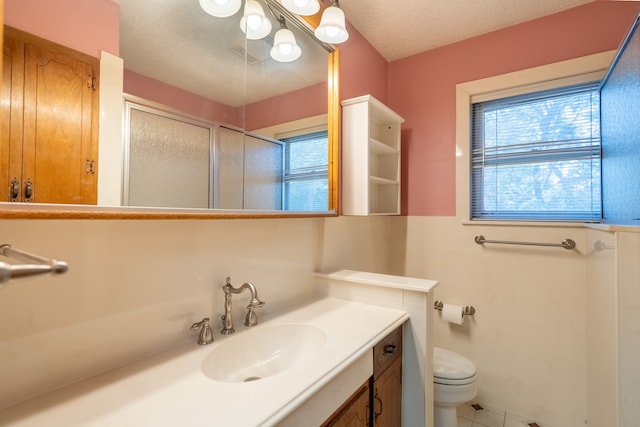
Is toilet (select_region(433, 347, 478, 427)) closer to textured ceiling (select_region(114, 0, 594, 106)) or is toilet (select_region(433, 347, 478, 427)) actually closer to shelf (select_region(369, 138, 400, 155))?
shelf (select_region(369, 138, 400, 155))

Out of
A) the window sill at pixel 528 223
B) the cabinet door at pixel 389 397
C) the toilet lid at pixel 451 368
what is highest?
the window sill at pixel 528 223

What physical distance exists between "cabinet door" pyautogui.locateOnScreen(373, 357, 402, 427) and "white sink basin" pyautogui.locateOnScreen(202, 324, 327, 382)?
29cm

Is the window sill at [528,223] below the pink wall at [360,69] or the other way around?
below

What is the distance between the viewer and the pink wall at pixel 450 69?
5.37 ft

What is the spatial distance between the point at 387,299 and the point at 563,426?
1458 millimetres

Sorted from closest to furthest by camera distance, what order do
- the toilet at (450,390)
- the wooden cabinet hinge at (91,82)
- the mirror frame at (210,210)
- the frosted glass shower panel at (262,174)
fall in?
1. the mirror frame at (210,210)
2. the wooden cabinet hinge at (91,82)
3. the frosted glass shower panel at (262,174)
4. the toilet at (450,390)

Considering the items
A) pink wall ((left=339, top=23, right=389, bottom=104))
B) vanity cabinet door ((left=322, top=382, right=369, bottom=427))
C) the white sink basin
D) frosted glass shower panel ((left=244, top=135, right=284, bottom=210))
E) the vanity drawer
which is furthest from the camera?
pink wall ((left=339, top=23, right=389, bottom=104))

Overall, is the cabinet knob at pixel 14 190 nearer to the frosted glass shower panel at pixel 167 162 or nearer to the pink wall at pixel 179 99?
the frosted glass shower panel at pixel 167 162

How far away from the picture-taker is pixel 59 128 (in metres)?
→ 0.67

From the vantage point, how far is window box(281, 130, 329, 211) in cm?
138

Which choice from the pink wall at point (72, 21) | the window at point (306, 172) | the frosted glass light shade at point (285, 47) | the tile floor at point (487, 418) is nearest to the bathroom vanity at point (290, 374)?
the window at point (306, 172)

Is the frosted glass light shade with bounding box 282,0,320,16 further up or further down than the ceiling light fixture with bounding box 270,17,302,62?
further up

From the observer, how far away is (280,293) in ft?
4.39

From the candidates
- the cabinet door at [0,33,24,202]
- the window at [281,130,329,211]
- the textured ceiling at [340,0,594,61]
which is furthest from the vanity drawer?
the textured ceiling at [340,0,594,61]
